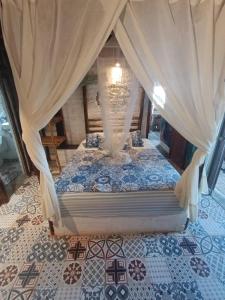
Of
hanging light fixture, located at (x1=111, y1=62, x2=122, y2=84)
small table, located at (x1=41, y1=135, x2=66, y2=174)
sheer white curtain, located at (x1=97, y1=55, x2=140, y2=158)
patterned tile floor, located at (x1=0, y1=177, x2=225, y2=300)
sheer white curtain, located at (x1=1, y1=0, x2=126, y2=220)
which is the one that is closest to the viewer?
sheer white curtain, located at (x1=1, y1=0, x2=126, y2=220)

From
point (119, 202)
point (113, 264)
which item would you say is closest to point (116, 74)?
point (119, 202)

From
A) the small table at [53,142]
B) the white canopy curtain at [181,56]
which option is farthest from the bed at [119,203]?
the small table at [53,142]

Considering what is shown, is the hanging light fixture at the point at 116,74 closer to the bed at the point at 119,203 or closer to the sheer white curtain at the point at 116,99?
the sheer white curtain at the point at 116,99

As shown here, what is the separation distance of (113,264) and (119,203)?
58 centimetres

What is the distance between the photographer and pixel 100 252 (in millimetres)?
1836

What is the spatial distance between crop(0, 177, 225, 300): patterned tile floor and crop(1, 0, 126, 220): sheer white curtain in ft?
4.73

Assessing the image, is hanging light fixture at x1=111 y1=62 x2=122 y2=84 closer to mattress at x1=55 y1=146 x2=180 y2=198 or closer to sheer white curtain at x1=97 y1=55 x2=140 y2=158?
sheer white curtain at x1=97 y1=55 x2=140 y2=158

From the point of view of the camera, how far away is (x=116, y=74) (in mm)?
2611

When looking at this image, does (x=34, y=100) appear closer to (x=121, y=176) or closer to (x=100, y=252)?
(x=121, y=176)

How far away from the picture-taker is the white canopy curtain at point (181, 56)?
1205 millimetres

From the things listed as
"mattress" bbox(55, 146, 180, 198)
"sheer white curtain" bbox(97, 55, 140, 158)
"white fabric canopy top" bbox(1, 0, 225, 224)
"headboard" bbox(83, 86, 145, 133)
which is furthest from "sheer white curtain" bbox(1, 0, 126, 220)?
"headboard" bbox(83, 86, 145, 133)

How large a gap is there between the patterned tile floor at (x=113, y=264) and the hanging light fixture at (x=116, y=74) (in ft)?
7.13

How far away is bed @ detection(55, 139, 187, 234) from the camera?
1.85 metres

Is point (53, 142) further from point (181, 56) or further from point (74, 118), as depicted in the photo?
point (181, 56)
